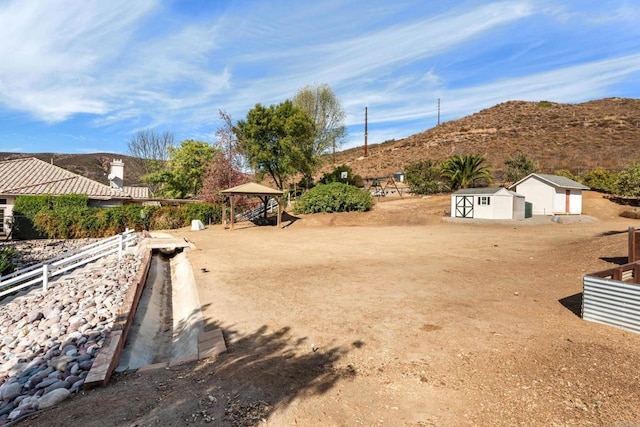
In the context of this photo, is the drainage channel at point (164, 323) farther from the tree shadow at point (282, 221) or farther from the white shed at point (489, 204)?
the white shed at point (489, 204)

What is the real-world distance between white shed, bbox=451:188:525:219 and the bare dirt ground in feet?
48.6

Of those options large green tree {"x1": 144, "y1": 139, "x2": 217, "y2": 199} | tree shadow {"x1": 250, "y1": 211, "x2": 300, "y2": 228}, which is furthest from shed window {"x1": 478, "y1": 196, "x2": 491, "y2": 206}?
large green tree {"x1": 144, "y1": 139, "x2": 217, "y2": 199}

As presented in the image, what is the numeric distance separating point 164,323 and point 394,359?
483 cm

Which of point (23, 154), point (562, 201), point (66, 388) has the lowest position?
point (66, 388)

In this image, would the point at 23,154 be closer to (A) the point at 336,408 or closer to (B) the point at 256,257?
(B) the point at 256,257

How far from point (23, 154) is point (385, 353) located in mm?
83819

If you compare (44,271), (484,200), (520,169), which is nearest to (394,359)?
(44,271)

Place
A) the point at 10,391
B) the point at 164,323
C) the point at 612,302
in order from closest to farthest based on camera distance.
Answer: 1. the point at 10,391
2. the point at 612,302
3. the point at 164,323

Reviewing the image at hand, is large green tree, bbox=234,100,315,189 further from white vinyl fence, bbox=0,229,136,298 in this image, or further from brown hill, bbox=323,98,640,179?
white vinyl fence, bbox=0,229,136,298

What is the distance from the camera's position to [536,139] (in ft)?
162

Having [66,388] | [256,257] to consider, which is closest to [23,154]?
[256,257]

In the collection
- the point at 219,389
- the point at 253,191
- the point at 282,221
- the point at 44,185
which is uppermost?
the point at 44,185

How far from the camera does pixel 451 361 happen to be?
147 inches

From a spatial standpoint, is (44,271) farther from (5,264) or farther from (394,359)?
(394,359)
